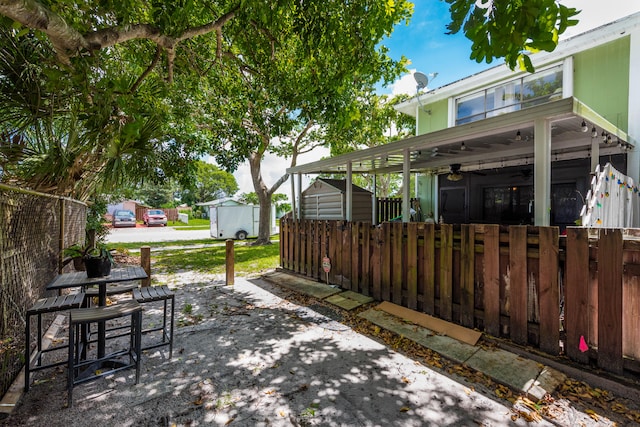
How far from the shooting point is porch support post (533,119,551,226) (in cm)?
315

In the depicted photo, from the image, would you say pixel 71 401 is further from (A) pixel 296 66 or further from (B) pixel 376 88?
(B) pixel 376 88

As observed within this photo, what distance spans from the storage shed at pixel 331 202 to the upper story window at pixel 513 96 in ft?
14.0

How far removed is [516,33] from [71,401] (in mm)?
4547

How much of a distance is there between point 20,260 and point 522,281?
5.30 metres

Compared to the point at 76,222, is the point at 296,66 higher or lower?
higher

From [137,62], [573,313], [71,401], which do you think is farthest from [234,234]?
[573,313]

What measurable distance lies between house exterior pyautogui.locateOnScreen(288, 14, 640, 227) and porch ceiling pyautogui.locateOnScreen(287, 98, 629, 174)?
0.05 feet

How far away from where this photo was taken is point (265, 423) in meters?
2.01

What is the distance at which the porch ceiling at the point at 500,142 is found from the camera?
329 cm

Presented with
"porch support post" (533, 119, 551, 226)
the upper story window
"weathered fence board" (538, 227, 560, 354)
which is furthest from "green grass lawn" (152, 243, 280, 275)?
the upper story window

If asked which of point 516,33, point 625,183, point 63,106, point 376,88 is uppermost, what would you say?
point 376,88

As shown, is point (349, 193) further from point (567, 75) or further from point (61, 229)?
point (567, 75)

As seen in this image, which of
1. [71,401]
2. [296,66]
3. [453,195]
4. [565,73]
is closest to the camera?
[71,401]

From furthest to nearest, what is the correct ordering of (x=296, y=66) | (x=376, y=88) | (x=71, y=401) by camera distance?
1. (x=376, y=88)
2. (x=296, y=66)
3. (x=71, y=401)
